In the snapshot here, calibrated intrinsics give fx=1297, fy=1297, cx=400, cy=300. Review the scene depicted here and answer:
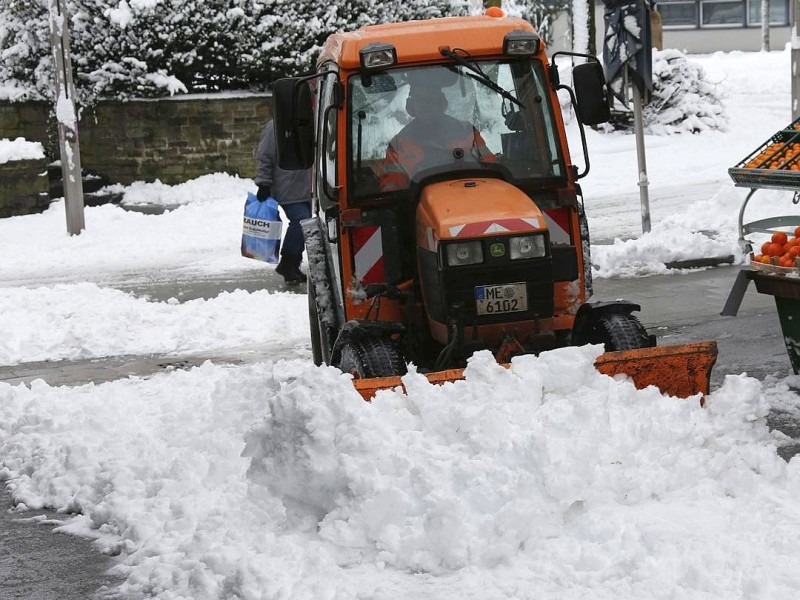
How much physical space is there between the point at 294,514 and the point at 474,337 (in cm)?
159

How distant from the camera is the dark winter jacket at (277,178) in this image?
12516mm

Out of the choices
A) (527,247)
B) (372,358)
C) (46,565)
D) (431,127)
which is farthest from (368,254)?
(46,565)

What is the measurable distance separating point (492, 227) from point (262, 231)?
6.29 m

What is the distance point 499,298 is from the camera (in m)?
6.47

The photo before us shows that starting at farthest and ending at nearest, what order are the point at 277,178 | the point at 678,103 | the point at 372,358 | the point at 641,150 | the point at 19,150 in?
the point at 678,103
the point at 19,150
the point at 641,150
the point at 277,178
the point at 372,358

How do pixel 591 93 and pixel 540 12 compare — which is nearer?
pixel 591 93

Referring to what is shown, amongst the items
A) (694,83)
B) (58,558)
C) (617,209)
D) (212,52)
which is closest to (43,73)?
(212,52)

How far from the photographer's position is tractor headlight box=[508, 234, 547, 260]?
641 centimetres

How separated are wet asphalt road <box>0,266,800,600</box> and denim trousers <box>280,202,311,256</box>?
41cm

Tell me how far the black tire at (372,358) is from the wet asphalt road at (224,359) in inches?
59.9

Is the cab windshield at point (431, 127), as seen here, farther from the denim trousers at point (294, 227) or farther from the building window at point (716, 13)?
the building window at point (716, 13)

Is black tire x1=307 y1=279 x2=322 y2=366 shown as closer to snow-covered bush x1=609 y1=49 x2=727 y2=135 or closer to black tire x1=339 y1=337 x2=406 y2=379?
black tire x1=339 y1=337 x2=406 y2=379

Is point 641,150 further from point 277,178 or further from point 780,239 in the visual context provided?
point 780,239

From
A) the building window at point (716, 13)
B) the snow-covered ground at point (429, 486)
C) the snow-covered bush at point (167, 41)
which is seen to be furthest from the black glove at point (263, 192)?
the building window at point (716, 13)
